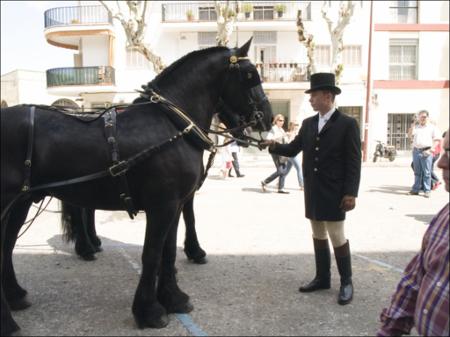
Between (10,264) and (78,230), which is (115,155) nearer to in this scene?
(10,264)

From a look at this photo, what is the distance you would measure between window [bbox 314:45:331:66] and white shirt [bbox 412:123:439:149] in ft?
52.6

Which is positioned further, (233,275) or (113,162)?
(233,275)

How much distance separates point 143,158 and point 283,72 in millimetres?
22901

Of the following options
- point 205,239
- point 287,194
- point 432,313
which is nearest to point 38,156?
point 432,313

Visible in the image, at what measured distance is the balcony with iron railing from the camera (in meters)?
25.8

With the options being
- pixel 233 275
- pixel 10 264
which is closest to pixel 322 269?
pixel 233 275

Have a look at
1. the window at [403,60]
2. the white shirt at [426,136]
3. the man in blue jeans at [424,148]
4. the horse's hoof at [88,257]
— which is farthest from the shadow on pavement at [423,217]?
the window at [403,60]

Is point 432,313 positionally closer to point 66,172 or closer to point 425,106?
point 66,172

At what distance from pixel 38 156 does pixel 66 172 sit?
231 mm

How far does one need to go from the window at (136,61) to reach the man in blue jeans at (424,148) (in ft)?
61.8

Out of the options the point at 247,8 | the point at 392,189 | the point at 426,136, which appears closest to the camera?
the point at 426,136

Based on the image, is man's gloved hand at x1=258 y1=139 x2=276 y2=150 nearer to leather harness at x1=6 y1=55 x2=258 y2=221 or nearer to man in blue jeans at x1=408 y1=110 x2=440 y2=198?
leather harness at x1=6 y1=55 x2=258 y2=221

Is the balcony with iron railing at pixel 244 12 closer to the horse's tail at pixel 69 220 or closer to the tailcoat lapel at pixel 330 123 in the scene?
the horse's tail at pixel 69 220

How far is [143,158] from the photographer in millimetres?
3416
